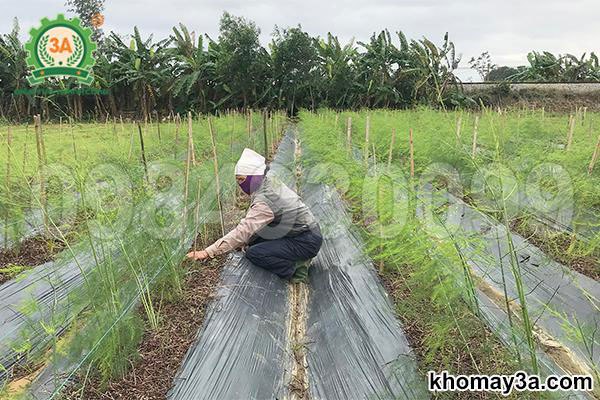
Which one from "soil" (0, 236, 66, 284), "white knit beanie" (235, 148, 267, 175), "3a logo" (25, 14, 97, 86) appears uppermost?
"3a logo" (25, 14, 97, 86)

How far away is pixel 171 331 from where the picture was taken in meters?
2.46

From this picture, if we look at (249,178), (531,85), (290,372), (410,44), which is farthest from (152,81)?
(290,372)

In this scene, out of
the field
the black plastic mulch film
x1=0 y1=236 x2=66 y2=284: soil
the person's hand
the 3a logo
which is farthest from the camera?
the 3a logo

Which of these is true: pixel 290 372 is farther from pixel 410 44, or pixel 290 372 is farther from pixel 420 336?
pixel 410 44

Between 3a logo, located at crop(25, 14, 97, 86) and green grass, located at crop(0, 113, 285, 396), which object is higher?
3a logo, located at crop(25, 14, 97, 86)

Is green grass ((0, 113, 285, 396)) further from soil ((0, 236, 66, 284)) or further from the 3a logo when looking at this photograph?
the 3a logo

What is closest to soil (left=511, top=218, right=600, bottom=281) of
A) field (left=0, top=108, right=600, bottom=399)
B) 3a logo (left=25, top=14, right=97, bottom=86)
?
field (left=0, top=108, right=600, bottom=399)

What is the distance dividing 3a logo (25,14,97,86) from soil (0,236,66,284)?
14320mm

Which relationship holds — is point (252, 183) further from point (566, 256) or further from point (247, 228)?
point (566, 256)

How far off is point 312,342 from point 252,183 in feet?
3.83

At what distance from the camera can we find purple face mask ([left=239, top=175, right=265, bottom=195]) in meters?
3.20

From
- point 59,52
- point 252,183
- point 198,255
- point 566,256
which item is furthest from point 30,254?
point 59,52

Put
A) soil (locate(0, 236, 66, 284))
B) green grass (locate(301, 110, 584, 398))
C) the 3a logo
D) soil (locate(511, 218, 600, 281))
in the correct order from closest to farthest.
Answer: green grass (locate(301, 110, 584, 398))
soil (locate(511, 218, 600, 281))
soil (locate(0, 236, 66, 284))
the 3a logo

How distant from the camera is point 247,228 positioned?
10.7ft
